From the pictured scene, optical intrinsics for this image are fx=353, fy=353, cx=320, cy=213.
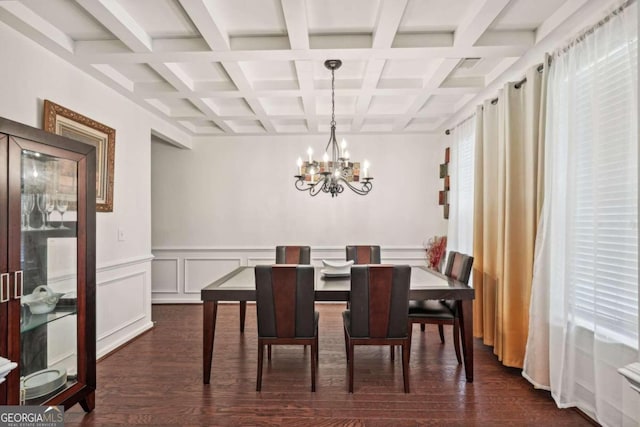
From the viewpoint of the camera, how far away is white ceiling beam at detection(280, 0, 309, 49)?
204 centimetres

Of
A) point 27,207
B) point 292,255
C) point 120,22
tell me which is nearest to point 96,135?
point 120,22

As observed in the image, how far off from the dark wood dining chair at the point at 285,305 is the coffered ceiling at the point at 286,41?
161 centimetres

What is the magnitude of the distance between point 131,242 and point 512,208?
360cm

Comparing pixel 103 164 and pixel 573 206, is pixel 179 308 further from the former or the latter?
pixel 573 206

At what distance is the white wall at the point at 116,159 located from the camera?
7.62 ft

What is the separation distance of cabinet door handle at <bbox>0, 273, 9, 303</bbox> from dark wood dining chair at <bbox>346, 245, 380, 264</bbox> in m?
2.86

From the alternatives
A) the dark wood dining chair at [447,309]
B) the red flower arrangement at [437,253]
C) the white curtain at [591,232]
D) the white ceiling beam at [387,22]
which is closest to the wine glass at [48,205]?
the white ceiling beam at [387,22]

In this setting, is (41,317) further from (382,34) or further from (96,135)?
(382,34)

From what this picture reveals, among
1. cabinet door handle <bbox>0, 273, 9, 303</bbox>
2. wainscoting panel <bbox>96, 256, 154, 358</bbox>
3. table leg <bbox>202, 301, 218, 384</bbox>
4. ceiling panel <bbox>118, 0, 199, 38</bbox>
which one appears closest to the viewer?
cabinet door handle <bbox>0, 273, 9, 303</bbox>

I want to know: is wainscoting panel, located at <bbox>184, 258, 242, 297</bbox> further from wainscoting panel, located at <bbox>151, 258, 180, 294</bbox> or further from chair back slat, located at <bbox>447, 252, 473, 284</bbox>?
chair back slat, located at <bbox>447, 252, 473, 284</bbox>

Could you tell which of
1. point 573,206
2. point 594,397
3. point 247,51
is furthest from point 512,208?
point 247,51

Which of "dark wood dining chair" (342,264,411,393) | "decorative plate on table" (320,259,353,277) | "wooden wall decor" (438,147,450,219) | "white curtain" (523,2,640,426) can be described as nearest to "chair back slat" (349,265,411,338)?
"dark wood dining chair" (342,264,411,393)

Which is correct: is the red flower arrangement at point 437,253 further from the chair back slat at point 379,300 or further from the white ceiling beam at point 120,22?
the white ceiling beam at point 120,22

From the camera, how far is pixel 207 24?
222 centimetres
